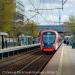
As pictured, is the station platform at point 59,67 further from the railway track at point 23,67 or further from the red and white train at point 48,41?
the red and white train at point 48,41

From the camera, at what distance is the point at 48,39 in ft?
170

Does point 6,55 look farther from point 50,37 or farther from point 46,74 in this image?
point 46,74

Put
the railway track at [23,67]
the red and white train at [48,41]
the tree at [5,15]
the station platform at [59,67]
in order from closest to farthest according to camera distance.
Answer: the tree at [5,15] < the station platform at [59,67] < the railway track at [23,67] < the red and white train at [48,41]

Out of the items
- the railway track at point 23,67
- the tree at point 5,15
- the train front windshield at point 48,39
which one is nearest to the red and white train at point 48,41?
the train front windshield at point 48,39

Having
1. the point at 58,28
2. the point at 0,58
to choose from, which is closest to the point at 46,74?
the point at 0,58

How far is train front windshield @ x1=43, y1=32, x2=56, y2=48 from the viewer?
2033 inches

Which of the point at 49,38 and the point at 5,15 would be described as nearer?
the point at 5,15

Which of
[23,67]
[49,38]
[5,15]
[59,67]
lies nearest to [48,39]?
[49,38]

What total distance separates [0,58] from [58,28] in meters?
105

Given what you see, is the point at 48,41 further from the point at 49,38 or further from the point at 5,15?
the point at 5,15

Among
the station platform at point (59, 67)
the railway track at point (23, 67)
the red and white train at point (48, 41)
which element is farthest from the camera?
the red and white train at point (48, 41)

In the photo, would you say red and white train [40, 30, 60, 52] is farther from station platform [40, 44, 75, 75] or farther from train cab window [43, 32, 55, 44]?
station platform [40, 44, 75, 75]

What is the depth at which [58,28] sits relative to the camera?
484 ft

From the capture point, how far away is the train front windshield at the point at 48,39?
5164 centimetres
